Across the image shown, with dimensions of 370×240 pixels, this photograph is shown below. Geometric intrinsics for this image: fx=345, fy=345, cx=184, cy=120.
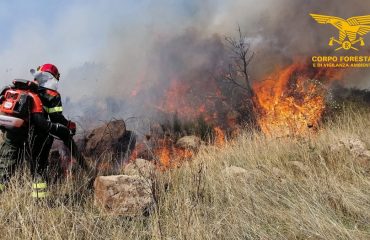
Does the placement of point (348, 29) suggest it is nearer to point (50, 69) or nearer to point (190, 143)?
point (190, 143)

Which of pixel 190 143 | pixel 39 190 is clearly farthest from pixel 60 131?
pixel 190 143

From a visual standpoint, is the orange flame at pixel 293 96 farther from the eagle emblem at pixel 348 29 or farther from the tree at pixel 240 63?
the eagle emblem at pixel 348 29

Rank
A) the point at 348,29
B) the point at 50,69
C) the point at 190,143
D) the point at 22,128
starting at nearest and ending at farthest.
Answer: the point at 22,128 → the point at 50,69 → the point at 190,143 → the point at 348,29

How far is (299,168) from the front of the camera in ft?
16.1

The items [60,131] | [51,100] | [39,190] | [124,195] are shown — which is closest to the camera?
[124,195]

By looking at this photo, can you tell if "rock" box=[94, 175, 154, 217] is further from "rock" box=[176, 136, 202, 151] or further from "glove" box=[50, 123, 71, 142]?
"rock" box=[176, 136, 202, 151]

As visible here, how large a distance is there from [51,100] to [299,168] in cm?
354

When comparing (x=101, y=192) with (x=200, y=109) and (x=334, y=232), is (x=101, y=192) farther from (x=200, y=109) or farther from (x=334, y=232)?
(x=200, y=109)

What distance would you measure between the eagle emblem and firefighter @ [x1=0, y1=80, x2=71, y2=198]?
12.7 m

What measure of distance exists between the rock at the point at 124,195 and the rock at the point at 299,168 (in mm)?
2241

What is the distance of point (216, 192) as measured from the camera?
12.9 feet

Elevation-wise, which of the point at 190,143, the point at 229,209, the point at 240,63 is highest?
the point at 240,63

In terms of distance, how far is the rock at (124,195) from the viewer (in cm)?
347

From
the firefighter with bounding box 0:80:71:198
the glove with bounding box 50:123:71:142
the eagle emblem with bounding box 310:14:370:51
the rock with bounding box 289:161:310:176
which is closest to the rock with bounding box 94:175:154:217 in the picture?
the firefighter with bounding box 0:80:71:198
